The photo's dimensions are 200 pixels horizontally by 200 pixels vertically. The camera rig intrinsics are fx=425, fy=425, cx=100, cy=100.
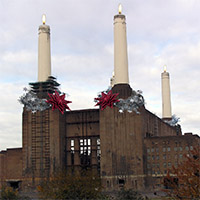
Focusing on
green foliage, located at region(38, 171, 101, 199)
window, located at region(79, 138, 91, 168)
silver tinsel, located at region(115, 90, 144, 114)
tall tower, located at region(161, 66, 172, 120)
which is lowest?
green foliage, located at region(38, 171, 101, 199)

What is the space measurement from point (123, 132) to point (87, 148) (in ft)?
35.3

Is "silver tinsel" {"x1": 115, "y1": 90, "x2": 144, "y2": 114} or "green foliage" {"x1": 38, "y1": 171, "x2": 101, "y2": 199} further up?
"silver tinsel" {"x1": 115, "y1": 90, "x2": 144, "y2": 114}

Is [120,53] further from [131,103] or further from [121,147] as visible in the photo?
[121,147]

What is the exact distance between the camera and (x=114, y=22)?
9750cm

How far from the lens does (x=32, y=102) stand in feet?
314

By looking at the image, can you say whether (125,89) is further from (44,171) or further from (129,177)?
(44,171)

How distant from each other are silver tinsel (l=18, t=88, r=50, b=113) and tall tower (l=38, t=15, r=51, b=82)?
5027 mm

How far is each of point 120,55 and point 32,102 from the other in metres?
22.5

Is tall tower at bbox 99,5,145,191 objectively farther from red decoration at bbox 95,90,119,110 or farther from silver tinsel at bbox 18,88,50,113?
silver tinsel at bbox 18,88,50,113

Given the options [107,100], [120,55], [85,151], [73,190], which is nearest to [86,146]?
[85,151]

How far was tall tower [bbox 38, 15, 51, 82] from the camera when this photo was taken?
10019cm

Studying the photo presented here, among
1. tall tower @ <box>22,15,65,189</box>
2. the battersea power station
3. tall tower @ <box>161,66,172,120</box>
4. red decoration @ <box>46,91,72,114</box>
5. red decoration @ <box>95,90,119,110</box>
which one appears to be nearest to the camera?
Answer: the battersea power station

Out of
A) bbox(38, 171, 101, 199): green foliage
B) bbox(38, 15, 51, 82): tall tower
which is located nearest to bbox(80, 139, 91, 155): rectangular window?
bbox(38, 15, 51, 82): tall tower

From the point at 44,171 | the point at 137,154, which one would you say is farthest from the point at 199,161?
the point at 44,171
